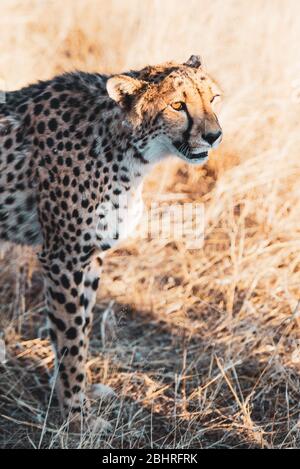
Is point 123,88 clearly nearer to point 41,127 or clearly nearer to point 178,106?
point 178,106

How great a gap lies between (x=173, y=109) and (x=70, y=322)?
3.11ft

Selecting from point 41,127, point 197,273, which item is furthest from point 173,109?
point 197,273

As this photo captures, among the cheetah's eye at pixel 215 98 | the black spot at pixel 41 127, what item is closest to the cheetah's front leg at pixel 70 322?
the black spot at pixel 41 127

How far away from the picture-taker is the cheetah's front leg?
334cm

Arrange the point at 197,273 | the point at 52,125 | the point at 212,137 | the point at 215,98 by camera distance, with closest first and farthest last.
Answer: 1. the point at 212,137
2. the point at 215,98
3. the point at 52,125
4. the point at 197,273

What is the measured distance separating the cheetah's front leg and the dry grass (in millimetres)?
145

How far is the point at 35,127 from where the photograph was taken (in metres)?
3.34

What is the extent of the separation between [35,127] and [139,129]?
44cm

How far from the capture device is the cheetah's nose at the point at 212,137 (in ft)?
9.99

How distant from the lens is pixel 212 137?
10.0 ft

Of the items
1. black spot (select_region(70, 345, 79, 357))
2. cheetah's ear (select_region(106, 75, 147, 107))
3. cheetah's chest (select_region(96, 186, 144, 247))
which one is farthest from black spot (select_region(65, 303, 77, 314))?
cheetah's ear (select_region(106, 75, 147, 107))

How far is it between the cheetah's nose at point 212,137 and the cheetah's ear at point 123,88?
0.33 m

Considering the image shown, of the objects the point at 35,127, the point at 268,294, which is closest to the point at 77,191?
the point at 35,127
